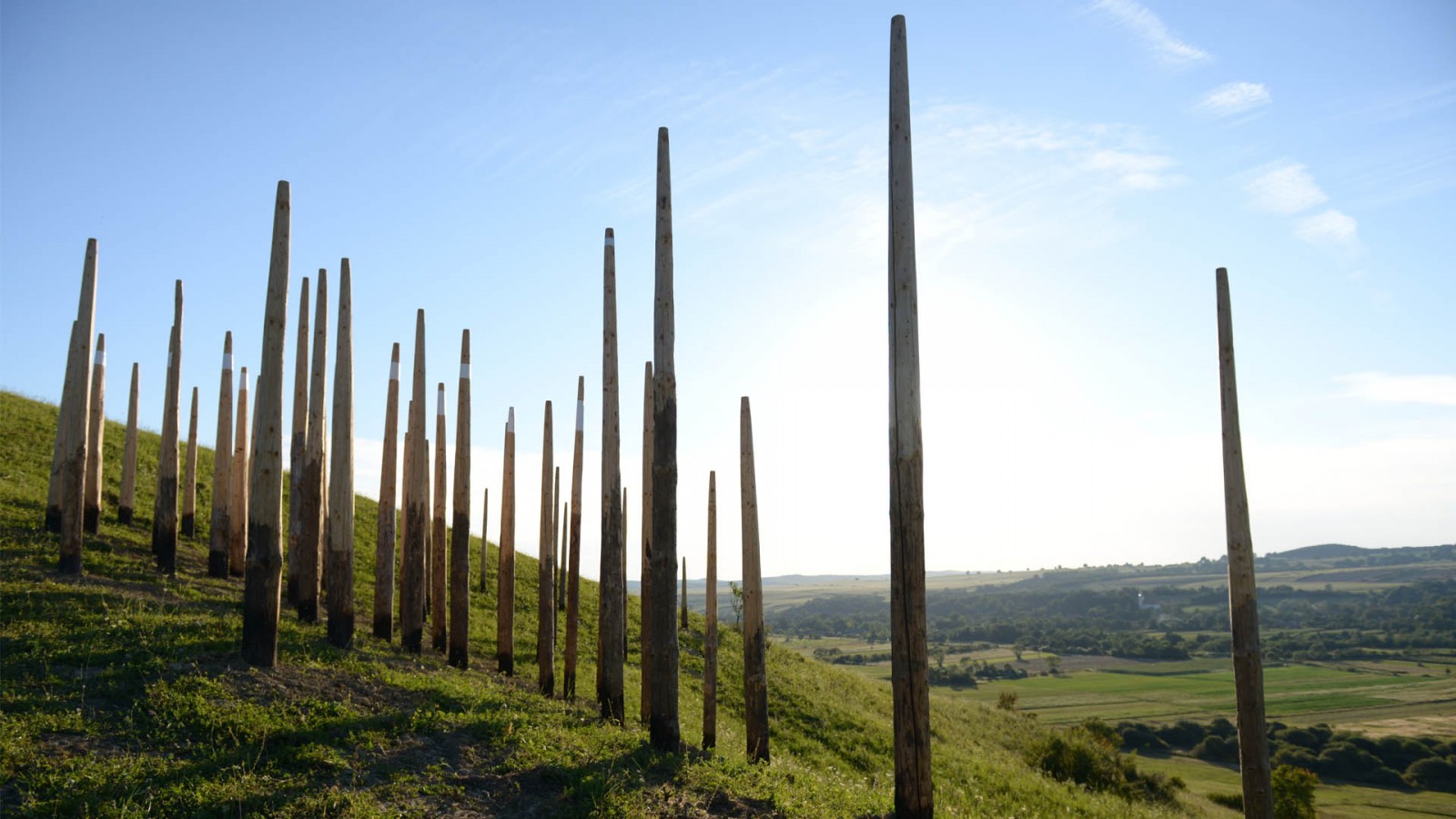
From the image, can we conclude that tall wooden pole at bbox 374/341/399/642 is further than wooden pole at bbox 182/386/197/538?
No

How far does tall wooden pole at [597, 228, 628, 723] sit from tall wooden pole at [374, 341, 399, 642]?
4.95 m

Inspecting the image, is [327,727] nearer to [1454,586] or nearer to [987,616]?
[1454,586]

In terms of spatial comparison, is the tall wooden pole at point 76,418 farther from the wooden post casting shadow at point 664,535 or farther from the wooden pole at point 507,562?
the wooden post casting shadow at point 664,535

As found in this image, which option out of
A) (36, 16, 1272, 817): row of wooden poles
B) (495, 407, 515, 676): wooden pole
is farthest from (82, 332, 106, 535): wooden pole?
(495, 407, 515, 676): wooden pole

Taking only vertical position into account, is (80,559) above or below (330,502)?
below

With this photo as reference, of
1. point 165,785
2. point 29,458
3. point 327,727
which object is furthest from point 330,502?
point 29,458

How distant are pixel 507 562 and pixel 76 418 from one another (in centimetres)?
816

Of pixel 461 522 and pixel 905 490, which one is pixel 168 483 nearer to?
pixel 461 522

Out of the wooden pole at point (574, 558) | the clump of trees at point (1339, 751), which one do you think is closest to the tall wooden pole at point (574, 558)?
the wooden pole at point (574, 558)

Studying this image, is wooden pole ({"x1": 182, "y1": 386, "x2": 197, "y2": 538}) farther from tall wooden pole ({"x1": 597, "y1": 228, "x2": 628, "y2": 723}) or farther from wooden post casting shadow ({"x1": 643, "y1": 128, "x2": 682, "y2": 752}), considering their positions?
wooden post casting shadow ({"x1": 643, "y1": 128, "x2": 682, "y2": 752})

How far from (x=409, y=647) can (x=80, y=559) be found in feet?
18.6

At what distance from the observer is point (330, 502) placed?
15055mm

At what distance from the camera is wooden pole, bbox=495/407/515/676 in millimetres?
16359

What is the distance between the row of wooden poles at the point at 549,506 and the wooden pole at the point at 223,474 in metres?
0.04
